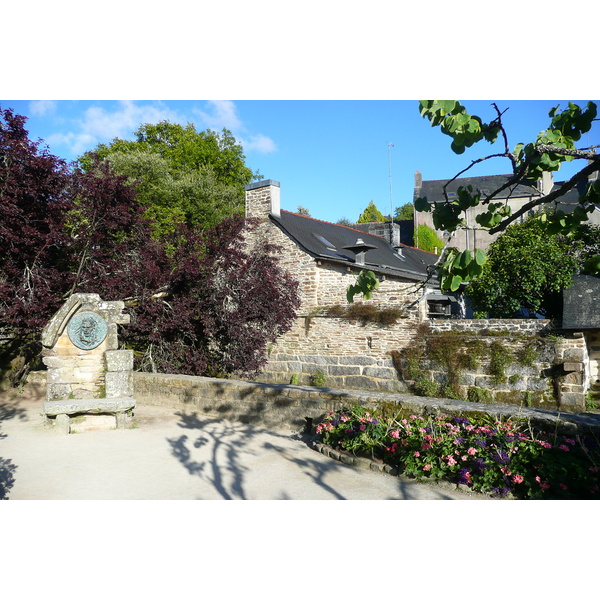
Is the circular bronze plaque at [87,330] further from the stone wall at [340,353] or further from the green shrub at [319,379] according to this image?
the stone wall at [340,353]

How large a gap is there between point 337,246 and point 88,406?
437 inches

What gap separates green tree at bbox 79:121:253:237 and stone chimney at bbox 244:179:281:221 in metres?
3.51

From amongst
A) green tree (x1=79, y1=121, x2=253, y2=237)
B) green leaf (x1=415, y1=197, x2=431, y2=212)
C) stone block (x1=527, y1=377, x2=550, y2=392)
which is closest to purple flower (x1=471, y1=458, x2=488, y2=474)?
green leaf (x1=415, y1=197, x2=431, y2=212)

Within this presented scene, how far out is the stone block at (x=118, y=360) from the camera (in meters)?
7.56

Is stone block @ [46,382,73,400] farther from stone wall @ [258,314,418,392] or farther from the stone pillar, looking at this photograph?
stone wall @ [258,314,418,392]

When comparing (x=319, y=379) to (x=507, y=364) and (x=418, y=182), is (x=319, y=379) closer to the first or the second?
(x=507, y=364)

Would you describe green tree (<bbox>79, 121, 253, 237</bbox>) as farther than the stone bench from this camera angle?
Yes

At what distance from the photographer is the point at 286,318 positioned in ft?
42.1

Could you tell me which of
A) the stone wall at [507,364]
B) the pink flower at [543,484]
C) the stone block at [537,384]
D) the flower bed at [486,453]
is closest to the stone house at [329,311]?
the stone wall at [507,364]

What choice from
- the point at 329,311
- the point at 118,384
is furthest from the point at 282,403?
the point at 329,311

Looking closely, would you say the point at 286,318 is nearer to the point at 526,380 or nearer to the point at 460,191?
the point at 526,380

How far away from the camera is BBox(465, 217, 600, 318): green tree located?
433 inches

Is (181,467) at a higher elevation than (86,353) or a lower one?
lower

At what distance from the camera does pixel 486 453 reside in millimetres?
4594
